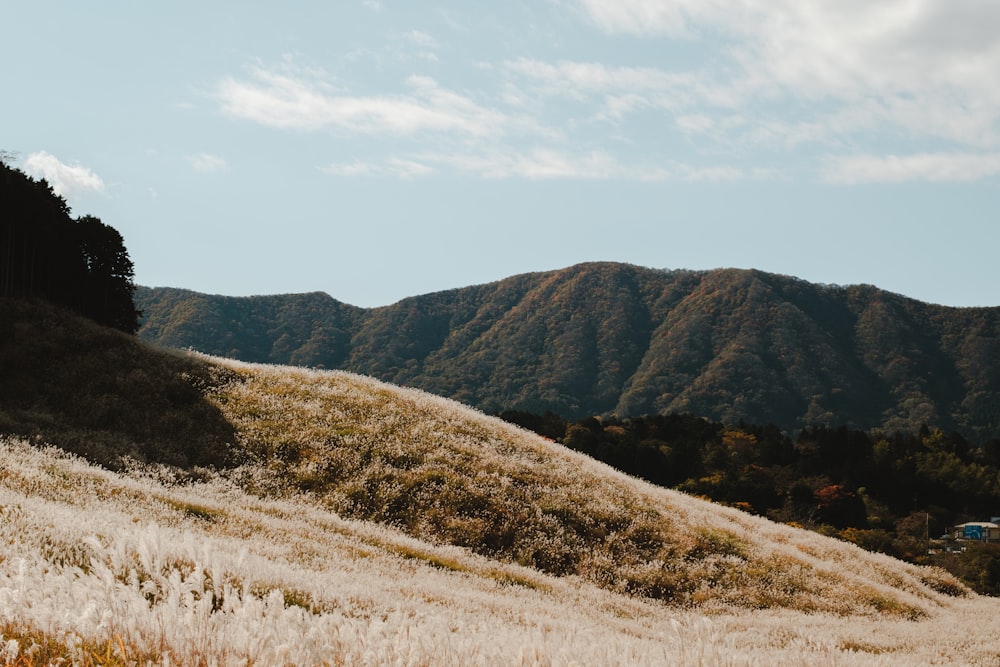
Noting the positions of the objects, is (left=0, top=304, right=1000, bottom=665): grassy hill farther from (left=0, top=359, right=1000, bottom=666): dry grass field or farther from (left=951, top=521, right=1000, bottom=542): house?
(left=951, top=521, right=1000, bottom=542): house

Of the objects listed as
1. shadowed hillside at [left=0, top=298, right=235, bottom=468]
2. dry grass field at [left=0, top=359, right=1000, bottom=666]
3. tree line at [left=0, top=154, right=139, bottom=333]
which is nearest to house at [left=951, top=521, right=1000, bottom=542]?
dry grass field at [left=0, top=359, right=1000, bottom=666]

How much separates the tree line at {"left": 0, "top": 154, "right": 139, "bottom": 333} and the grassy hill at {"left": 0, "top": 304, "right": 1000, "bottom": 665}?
18.4 feet

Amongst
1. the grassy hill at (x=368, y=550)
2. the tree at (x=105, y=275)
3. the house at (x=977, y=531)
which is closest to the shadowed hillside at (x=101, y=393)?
the grassy hill at (x=368, y=550)

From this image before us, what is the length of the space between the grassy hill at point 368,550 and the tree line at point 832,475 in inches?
1826

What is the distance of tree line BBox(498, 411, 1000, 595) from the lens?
82.0 metres

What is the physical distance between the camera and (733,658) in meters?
5.93

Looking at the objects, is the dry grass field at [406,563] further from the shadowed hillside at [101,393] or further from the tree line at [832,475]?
the tree line at [832,475]

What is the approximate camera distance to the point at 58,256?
50844mm

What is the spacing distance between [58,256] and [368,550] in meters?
40.5

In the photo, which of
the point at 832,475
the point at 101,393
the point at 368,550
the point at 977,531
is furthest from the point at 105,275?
the point at 977,531

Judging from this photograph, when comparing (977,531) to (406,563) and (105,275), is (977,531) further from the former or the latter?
(105,275)

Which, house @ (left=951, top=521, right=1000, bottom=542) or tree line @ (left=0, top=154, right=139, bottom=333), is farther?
house @ (left=951, top=521, right=1000, bottom=542)

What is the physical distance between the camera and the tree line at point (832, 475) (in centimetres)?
8200

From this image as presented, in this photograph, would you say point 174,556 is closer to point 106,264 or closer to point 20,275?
point 20,275
